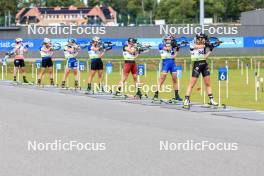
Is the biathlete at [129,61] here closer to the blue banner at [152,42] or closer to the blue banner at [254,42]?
the blue banner at [152,42]

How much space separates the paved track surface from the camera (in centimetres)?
1107

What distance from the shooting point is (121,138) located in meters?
14.7

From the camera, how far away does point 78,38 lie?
61500 millimetres

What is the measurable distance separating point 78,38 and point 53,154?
1940 inches

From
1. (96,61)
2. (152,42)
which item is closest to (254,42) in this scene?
(152,42)

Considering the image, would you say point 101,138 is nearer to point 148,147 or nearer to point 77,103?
point 148,147

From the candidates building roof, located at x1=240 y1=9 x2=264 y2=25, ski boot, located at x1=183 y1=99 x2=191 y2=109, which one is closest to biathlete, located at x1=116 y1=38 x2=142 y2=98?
ski boot, located at x1=183 y1=99 x2=191 y2=109

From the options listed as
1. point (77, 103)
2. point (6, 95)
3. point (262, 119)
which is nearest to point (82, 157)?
point (262, 119)

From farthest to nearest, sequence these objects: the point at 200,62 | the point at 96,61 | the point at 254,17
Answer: the point at 254,17, the point at 96,61, the point at 200,62

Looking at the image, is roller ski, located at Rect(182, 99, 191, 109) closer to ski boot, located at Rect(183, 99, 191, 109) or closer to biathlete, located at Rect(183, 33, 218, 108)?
ski boot, located at Rect(183, 99, 191, 109)

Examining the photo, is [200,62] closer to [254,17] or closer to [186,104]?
[186,104]

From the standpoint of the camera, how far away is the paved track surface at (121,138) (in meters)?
11.1

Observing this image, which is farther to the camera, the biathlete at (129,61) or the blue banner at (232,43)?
the blue banner at (232,43)

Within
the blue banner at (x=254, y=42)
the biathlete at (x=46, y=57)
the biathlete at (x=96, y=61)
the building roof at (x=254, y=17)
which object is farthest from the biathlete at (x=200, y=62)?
the building roof at (x=254, y=17)
